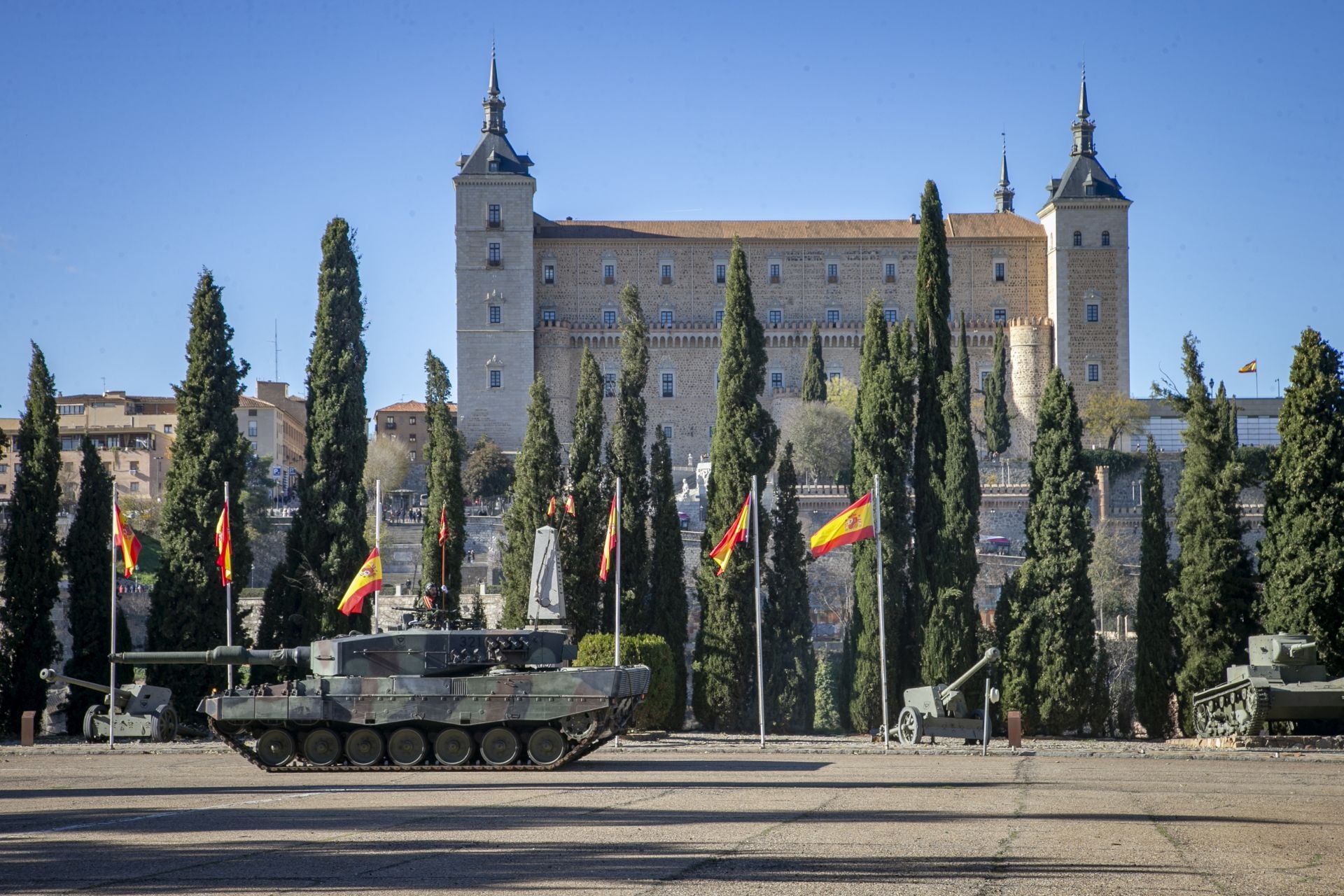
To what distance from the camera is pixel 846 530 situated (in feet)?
78.3

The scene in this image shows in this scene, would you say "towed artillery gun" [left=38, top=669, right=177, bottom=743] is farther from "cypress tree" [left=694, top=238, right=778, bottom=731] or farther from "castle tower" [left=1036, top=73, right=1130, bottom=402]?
"castle tower" [left=1036, top=73, right=1130, bottom=402]

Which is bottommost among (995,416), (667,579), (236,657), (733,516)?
(236,657)

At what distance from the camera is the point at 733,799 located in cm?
1335

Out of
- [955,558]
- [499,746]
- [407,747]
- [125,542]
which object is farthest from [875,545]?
[125,542]

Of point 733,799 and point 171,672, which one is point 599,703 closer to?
point 733,799

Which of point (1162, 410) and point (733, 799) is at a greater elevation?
point (1162, 410)

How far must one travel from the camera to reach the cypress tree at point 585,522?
2922 centimetres

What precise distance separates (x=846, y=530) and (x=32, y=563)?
588 inches

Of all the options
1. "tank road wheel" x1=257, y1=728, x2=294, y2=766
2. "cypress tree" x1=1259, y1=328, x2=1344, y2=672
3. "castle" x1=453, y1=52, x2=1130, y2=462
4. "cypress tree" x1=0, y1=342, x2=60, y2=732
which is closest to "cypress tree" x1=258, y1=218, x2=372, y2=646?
"cypress tree" x1=0, y1=342, x2=60, y2=732

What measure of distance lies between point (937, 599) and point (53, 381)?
17038 millimetres

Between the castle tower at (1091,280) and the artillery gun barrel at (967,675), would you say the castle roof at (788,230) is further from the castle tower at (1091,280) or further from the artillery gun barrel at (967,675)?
the artillery gun barrel at (967,675)

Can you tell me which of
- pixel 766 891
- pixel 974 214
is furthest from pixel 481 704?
pixel 974 214

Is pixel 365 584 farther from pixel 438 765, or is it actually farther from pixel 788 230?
pixel 788 230

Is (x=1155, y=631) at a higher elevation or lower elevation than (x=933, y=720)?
higher
